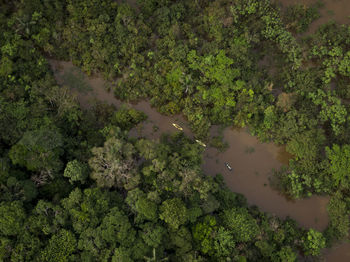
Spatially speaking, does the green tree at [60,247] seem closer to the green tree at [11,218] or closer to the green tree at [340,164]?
the green tree at [11,218]

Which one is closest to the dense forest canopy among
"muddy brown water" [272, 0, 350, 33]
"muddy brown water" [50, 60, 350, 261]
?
"muddy brown water" [50, 60, 350, 261]

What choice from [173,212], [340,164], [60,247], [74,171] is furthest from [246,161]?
[60,247]

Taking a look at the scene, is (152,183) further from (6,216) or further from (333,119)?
(333,119)

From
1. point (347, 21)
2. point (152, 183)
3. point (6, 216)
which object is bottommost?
point (6, 216)

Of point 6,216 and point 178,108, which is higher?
point 178,108

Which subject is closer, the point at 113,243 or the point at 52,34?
the point at 113,243

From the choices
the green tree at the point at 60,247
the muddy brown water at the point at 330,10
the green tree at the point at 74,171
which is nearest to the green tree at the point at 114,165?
the green tree at the point at 74,171

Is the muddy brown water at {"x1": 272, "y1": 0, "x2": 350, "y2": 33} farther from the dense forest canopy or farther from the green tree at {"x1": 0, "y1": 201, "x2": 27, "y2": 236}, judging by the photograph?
the green tree at {"x1": 0, "y1": 201, "x2": 27, "y2": 236}

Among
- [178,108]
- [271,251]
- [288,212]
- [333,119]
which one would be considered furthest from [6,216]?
[333,119]
